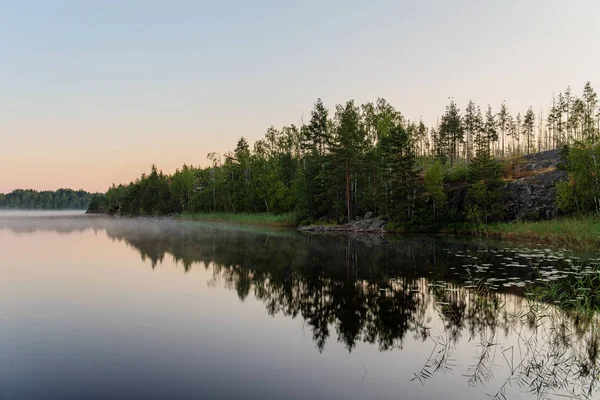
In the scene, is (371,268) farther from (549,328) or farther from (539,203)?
(539,203)

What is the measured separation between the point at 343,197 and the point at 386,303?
152ft

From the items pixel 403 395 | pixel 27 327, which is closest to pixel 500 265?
pixel 403 395

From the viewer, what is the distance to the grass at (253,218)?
67.9 m

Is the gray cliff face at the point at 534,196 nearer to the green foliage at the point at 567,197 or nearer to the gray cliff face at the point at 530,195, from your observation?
the gray cliff face at the point at 530,195

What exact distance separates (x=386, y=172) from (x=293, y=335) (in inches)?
1798

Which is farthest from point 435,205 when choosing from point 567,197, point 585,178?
point 585,178

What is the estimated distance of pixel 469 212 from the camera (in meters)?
46.9

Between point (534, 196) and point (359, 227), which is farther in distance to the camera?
point (359, 227)

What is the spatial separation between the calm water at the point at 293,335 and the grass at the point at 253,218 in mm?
44148

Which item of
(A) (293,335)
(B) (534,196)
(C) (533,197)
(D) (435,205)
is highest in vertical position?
(B) (534,196)

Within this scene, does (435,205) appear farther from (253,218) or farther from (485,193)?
(253,218)

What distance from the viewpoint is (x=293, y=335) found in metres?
11.9

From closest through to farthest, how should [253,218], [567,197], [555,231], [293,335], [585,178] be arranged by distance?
→ [293,335] → [555,231] → [585,178] → [567,197] → [253,218]

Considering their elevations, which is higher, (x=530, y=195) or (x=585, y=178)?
(x=585, y=178)
